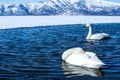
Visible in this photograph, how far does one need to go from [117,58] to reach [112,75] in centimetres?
355

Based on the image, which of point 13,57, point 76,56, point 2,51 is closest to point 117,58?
point 76,56

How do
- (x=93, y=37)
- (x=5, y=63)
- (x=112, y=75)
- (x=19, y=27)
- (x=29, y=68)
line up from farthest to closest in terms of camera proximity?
1. (x=19, y=27)
2. (x=93, y=37)
3. (x=5, y=63)
4. (x=29, y=68)
5. (x=112, y=75)

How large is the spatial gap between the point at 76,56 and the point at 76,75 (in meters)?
2.06

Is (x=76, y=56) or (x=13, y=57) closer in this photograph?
(x=76, y=56)

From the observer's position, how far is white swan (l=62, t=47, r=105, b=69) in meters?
14.0

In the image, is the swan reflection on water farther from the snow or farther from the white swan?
the snow

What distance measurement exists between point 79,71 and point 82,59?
0.77m

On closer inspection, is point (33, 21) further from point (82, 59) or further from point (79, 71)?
point (79, 71)

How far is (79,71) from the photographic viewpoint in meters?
13.9

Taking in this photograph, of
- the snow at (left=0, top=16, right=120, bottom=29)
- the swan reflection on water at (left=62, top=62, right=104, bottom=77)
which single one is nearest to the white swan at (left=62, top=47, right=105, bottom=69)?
the swan reflection on water at (left=62, top=62, right=104, bottom=77)

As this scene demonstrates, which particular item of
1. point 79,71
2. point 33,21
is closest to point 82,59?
point 79,71

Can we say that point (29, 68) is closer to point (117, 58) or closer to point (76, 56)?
point (76, 56)

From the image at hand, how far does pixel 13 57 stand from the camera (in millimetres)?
17141

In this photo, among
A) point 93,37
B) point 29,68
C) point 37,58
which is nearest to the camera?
point 29,68
